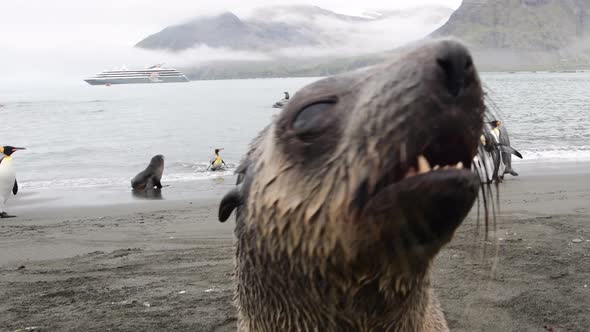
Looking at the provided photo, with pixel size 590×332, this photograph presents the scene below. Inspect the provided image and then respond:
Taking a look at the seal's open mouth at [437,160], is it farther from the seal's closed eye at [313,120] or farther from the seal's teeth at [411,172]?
the seal's closed eye at [313,120]

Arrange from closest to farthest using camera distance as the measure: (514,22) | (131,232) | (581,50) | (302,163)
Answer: (302,163) < (131,232) < (514,22) < (581,50)

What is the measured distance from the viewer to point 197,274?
20.2 feet

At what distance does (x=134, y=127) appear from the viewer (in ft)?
124

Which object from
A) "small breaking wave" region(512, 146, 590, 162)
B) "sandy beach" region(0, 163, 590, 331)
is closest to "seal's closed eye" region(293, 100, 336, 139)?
"sandy beach" region(0, 163, 590, 331)

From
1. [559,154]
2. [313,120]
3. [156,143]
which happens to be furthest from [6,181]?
[559,154]

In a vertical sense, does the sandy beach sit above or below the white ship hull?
above

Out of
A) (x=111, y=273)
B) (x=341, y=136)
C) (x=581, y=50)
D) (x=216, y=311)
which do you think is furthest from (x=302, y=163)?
(x=581, y=50)

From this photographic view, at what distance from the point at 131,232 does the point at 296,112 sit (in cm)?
788

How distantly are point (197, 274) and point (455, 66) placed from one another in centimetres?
499

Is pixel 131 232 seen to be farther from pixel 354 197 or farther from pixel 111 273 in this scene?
pixel 354 197

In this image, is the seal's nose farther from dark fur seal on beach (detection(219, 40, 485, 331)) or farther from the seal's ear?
the seal's ear

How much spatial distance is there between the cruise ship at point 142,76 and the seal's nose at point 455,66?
543 feet

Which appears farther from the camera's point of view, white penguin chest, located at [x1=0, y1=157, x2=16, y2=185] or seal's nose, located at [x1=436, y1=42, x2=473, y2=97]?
white penguin chest, located at [x1=0, y1=157, x2=16, y2=185]

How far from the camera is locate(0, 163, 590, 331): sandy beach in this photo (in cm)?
476
